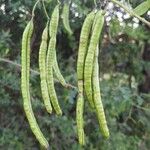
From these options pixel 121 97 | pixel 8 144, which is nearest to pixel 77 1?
pixel 121 97

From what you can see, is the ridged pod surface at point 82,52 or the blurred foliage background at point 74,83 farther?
the blurred foliage background at point 74,83

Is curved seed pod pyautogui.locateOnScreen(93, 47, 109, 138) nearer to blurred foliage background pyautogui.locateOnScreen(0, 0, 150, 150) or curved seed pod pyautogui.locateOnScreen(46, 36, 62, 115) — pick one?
curved seed pod pyautogui.locateOnScreen(46, 36, 62, 115)

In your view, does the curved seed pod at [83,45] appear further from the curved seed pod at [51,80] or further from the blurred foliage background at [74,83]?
the blurred foliage background at [74,83]

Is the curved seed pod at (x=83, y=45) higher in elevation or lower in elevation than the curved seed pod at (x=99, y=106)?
higher

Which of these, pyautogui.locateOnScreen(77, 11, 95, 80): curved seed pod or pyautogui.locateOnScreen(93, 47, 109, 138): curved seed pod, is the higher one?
pyautogui.locateOnScreen(77, 11, 95, 80): curved seed pod

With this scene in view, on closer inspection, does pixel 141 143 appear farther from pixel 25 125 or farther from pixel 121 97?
pixel 25 125

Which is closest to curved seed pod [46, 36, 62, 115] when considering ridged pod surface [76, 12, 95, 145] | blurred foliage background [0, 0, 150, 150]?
ridged pod surface [76, 12, 95, 145]

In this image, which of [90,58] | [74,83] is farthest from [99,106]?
[74,83]

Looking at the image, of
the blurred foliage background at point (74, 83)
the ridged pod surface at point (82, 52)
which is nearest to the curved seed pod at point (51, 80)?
the ridged pod surface at point (82, 52)
